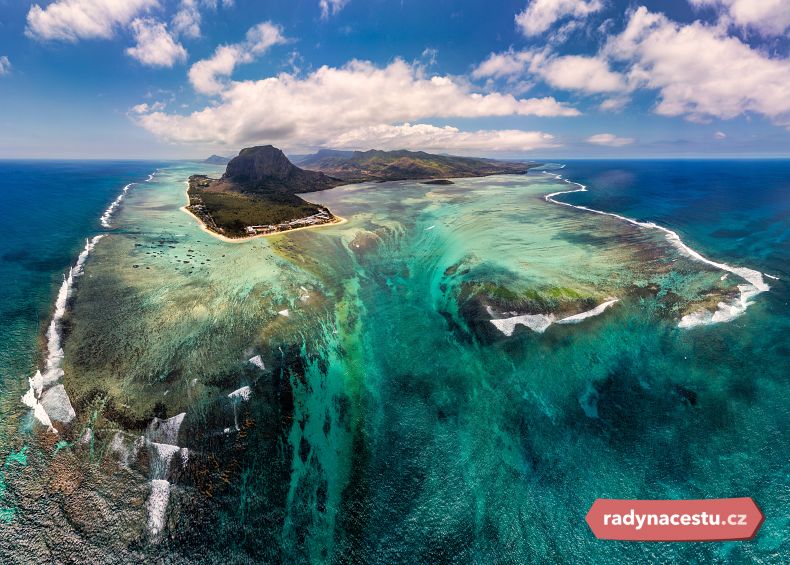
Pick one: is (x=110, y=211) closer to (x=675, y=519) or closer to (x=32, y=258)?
(x=32, y=258)

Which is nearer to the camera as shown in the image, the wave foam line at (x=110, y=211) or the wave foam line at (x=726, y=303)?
the wave foam line at (x=726, y=303)

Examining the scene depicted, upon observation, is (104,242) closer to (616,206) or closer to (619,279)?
(619,279)

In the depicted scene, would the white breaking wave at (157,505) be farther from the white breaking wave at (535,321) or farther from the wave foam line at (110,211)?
the wave foam line at (110,211)

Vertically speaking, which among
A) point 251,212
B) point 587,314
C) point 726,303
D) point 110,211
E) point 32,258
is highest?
point 110,211

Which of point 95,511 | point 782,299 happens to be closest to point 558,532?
point 95,511

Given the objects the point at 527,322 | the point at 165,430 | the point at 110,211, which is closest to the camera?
the point at 165,430

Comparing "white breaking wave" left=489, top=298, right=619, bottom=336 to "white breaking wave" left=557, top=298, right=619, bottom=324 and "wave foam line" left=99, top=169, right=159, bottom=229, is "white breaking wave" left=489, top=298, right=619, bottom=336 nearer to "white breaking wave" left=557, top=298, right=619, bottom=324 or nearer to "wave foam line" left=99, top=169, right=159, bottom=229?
"white breaking wave" left=557, top=298, right=619, bottom=324

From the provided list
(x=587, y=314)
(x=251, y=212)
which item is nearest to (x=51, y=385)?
(x=587, y=314)

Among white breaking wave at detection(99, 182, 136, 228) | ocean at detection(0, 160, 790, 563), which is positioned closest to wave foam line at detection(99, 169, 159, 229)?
white breaking wave at detection(99, 182, 136, 228)

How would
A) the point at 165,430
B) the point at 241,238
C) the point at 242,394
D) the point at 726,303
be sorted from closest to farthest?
the point at 165,430
the point at 242,394
the point at 726,303
the point at 241,238

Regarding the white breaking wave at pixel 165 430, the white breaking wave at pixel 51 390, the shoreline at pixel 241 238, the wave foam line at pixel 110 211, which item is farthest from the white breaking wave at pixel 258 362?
the wave foam line at pixel 110 211
